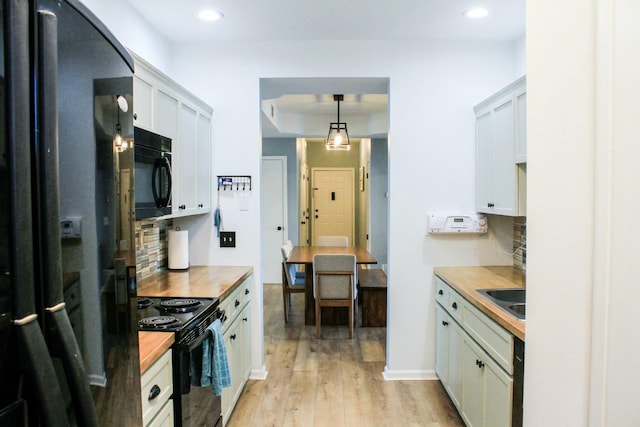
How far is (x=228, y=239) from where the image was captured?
3160 mm

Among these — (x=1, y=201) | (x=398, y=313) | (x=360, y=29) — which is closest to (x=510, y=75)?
(x=360, y=29)

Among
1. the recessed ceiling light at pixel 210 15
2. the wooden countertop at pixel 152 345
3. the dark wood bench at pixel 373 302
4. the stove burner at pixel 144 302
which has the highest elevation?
the recessed ceiling light at pixel 210 15

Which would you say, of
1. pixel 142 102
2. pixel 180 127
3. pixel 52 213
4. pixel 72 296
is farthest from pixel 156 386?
pixel 180 127

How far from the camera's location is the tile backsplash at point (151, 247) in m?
2.58

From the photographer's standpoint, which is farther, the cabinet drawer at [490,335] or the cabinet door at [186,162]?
the cabinet door at [186,162]

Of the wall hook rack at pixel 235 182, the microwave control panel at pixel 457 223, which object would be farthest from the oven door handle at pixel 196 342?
the microwave control panel at pixel 457 223

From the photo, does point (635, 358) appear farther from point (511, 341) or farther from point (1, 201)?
point (1, 201)

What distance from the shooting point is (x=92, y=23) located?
763 millimetres

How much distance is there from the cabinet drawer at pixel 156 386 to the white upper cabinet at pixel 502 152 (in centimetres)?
216

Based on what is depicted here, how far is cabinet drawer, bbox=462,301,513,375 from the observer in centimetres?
176

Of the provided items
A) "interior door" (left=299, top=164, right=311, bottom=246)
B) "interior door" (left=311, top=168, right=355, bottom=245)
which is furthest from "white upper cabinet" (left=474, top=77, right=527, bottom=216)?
"interior door" (left=311, top=168, right=355, bottom=245)

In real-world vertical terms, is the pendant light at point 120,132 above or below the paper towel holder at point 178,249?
above

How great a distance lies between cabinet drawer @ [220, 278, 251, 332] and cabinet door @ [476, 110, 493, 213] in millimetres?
1884

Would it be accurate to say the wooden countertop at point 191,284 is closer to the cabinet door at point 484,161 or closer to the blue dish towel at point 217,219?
the blue dish towel at point 217,219
